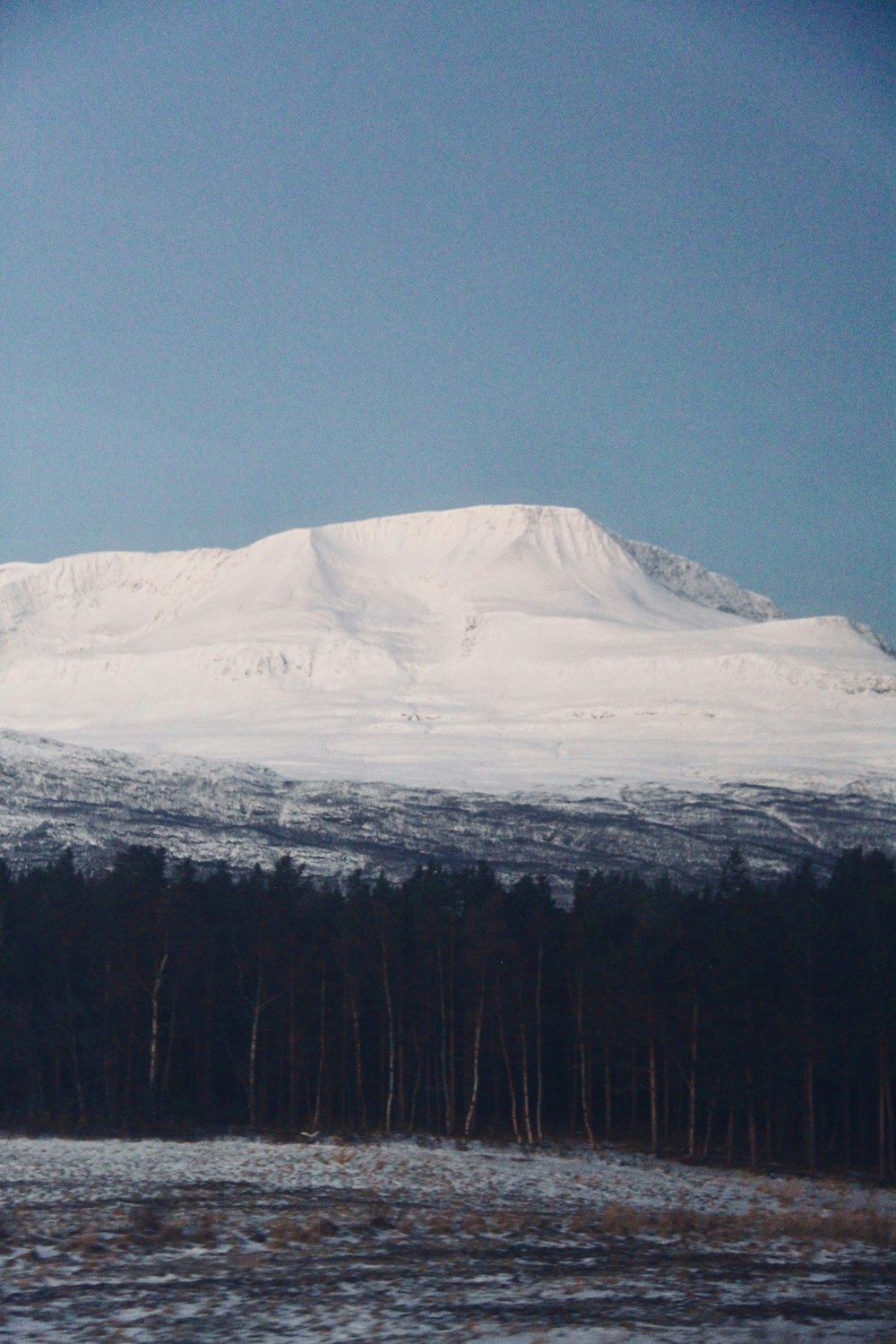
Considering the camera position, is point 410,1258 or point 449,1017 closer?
point 410,1258

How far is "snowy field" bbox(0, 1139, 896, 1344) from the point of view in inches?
498

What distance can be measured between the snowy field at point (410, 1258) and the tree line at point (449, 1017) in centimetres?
1319

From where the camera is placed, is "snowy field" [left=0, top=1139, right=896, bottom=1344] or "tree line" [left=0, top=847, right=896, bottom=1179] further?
"tree line" [left=0, top=847, right=896, bottom=1179]

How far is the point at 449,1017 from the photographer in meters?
47.1

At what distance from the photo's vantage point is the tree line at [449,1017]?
4088 cm

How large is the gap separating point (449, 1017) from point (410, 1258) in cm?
3125

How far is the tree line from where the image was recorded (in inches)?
1609

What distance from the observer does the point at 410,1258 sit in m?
16.2

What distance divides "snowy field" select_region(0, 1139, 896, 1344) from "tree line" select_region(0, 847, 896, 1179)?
13195 mm

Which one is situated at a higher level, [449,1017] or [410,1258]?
[410,1258]

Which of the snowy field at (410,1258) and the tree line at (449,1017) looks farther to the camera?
the tree line at (449,1017)

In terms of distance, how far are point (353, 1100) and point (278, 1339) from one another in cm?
3919

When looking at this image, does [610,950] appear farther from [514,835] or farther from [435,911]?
[514,835]

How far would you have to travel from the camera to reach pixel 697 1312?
13562 mm
